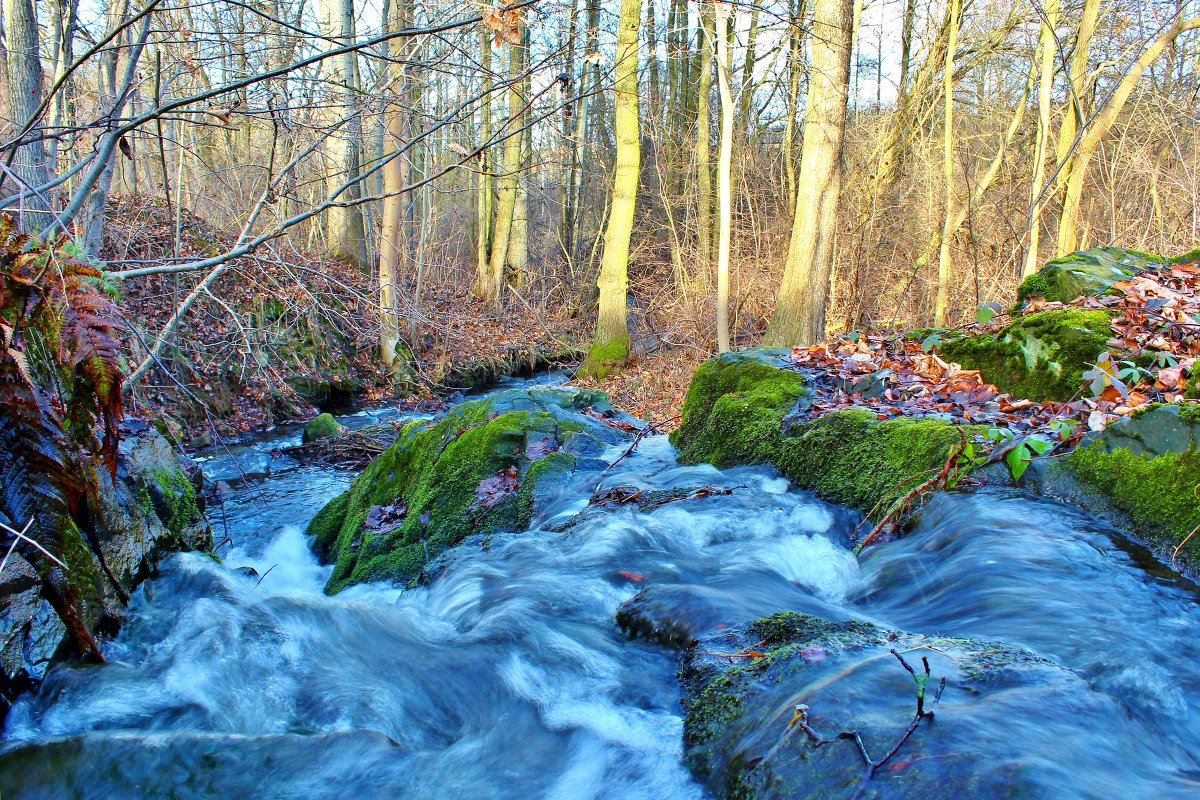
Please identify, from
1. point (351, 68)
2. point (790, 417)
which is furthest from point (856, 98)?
point (790, 417)

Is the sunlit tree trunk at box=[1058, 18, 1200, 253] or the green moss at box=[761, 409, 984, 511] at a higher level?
the sunlit tree trunk at box=[1058, 18, 1200, 253]

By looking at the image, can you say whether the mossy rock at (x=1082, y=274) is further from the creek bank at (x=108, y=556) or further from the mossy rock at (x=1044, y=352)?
the creek bank at (x=108, y=556)

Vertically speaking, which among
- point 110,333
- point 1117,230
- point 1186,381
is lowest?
point 1186,381

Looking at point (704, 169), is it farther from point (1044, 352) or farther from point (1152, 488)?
point (1152, 488)

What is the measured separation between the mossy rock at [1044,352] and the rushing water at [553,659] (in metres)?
1.86

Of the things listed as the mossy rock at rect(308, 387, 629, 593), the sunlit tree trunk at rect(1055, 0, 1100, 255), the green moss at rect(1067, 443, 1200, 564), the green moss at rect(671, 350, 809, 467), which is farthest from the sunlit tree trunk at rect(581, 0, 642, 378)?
the green moss at rect(1067, 443, 1200, 564)

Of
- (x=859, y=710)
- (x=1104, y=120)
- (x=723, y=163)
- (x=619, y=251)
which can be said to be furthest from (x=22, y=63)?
(x=1104, y=120)

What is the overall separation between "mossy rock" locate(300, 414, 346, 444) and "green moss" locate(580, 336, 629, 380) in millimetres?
6422

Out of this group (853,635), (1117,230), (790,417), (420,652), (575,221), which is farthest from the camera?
(575,221)

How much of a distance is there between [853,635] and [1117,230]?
14919mm

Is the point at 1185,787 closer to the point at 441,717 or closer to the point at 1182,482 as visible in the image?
the point at 1182,482

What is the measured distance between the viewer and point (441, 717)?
2.93 metres

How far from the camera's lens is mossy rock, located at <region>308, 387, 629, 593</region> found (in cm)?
554

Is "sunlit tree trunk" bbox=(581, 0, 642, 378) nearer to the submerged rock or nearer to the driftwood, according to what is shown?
the driftwood
